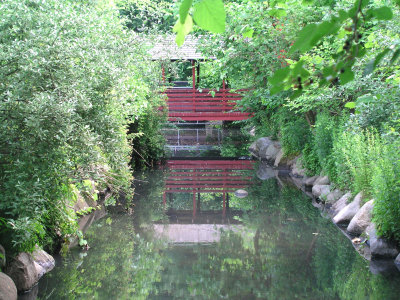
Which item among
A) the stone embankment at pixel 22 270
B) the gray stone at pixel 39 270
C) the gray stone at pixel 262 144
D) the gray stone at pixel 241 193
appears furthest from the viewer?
the gray stone at pixel 262 144

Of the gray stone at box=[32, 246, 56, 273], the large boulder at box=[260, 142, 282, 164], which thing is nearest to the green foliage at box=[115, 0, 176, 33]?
the large boulder at box=[260, 142, 282, 164]

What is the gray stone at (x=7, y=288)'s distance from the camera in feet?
14.7

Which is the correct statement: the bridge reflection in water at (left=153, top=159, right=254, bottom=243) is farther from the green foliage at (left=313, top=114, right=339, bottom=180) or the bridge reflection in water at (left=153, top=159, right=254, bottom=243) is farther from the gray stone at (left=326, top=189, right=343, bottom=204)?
the green foliage at (left=313, top=114, right=339, bottom=180)

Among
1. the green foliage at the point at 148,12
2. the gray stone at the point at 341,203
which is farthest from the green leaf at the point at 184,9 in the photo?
the green foliage at the point at 148,12

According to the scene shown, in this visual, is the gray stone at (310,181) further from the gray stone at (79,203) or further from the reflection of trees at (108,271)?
the gray stone at (79,203)

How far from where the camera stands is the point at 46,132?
4.83 m

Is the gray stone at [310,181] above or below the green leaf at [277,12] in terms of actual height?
below

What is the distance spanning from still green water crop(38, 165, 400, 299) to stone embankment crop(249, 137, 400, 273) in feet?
0.53

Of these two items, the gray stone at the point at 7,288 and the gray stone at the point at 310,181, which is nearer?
the gray stone at the point at 7,288

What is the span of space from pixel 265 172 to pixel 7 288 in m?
9.00

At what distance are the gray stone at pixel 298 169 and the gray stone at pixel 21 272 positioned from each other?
7.31 meters

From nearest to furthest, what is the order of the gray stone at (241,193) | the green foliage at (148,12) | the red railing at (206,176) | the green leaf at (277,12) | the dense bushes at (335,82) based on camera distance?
the dense bushes at (335,82)
the green leaf at (277,12)
the gray stone at (241,193)
the red railing at (206,176)
the green foliage at (148,12)

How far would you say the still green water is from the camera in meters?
5.25

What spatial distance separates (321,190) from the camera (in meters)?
9.20
